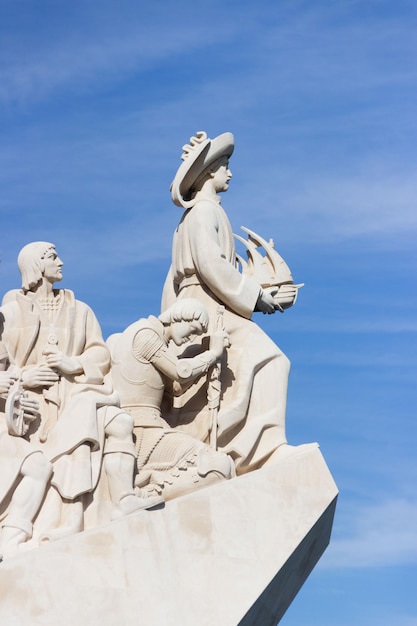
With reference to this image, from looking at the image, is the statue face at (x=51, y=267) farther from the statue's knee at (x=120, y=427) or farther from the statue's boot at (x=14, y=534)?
the statue's boot at (x=14, y=534)

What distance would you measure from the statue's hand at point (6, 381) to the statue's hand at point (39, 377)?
177 millimetres

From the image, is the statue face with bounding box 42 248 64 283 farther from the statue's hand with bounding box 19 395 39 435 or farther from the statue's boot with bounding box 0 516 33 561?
the statue's boot with bounding box 0 516 33 561

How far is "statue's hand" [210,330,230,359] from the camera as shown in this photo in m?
12.3

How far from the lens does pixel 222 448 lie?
1238 centimetres

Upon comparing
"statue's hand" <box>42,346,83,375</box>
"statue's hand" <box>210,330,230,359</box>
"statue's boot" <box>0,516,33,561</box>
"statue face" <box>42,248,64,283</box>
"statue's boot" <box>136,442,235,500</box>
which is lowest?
"statue's boot" <box>0,516,33,561</box>

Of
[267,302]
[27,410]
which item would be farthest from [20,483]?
[267,302]

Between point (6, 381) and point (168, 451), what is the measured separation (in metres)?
1.28

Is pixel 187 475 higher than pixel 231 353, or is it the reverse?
pixel 231 353

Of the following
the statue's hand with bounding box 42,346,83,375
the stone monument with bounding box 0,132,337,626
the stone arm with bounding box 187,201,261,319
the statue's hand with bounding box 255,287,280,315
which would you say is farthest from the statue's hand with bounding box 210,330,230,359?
the statue's hand with bounding box 42,346,83,375

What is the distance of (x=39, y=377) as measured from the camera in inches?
461

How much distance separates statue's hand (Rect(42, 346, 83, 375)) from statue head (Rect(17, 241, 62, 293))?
518 mm

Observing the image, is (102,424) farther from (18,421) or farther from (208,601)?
(208,601)

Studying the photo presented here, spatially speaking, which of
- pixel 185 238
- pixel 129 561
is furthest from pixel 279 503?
pixel 185 238

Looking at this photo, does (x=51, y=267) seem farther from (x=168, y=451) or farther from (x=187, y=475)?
(x=187, y=475)
